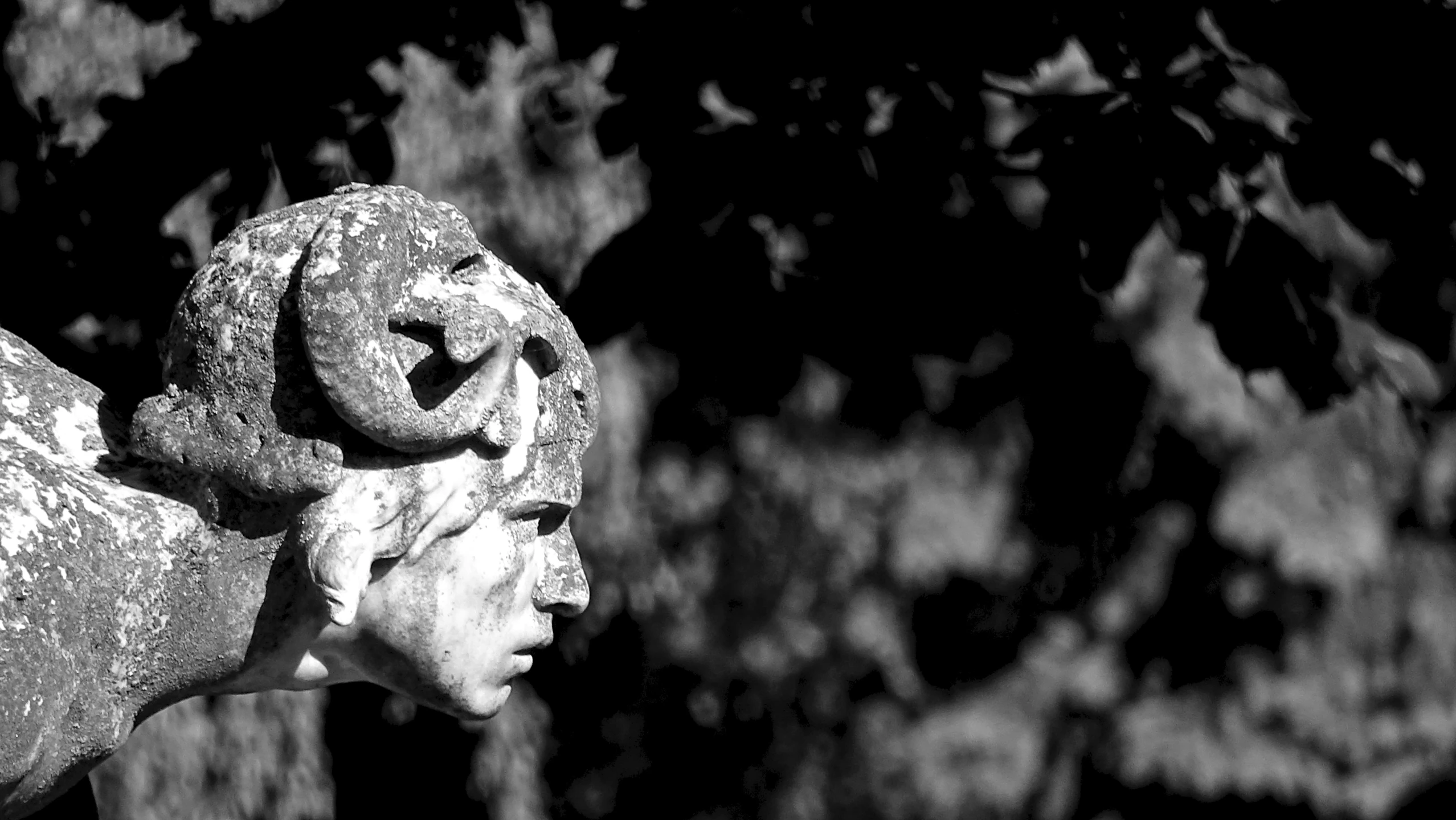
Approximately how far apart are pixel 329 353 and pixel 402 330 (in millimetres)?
→ 92

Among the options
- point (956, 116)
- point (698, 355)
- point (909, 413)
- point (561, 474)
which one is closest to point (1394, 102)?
point (956, 116)

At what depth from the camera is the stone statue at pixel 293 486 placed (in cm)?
150

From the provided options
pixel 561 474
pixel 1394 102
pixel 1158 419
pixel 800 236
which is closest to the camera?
pixel 561 474

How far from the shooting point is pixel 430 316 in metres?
1.55

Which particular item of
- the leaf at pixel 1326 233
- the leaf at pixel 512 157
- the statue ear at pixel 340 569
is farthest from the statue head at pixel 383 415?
the leaf at pixel 1326 233

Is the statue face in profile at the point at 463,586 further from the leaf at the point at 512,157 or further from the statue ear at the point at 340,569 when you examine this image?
the leaf at the point at 512,157

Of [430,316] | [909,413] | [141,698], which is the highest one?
[430,316]

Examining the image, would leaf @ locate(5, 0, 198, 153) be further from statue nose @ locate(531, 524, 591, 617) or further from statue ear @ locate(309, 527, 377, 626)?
statue ear @ locate(309, 527, 377, 626)

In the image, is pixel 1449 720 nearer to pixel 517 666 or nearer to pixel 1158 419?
pixel 1158 419

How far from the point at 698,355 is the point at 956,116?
52 cm

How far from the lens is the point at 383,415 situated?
4.92 ft

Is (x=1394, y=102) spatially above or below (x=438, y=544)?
below

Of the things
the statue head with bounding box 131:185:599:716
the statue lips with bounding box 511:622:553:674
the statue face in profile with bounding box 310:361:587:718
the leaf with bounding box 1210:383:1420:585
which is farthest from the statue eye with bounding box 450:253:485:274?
the leaf with bounding box 1210:383:1420:585

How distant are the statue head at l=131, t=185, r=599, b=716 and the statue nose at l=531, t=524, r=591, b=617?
0.16 ft
